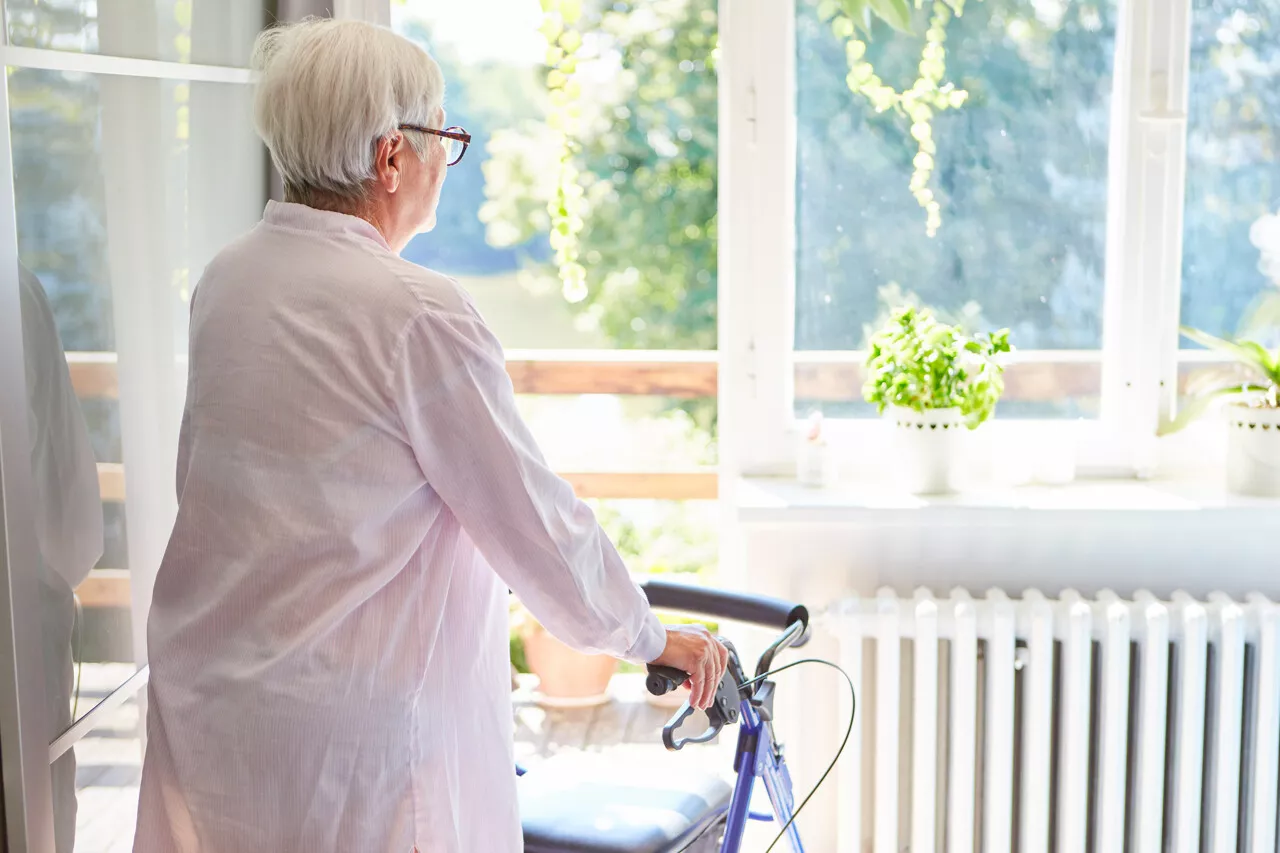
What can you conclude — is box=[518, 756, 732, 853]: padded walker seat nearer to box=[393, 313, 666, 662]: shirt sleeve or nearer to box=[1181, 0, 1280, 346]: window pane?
box=[393, 313, 666, 662]: shirt sleeve

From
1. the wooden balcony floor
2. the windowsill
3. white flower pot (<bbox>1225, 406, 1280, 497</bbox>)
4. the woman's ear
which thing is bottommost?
the wooden balcony floor

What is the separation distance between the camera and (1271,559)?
232 centimetres

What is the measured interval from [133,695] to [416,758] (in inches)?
28.1

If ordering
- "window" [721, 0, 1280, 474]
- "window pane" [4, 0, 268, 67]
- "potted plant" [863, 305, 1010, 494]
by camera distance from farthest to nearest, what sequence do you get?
→ "window" [721, 0, 1280, 474] → "potted plant" [863, 305, 1010, 494] → "window pane" [4, 0, 268, 67]

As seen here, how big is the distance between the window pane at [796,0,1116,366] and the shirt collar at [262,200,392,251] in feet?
4.32

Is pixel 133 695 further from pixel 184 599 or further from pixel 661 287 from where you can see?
pixel 661 287

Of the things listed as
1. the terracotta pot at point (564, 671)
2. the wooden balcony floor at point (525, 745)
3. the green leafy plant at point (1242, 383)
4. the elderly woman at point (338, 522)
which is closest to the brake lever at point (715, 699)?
the elderly woman at point (338, 522)

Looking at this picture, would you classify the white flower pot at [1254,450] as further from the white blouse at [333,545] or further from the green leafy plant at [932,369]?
the white blouse at [333,545]

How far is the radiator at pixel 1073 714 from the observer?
7.03 ft

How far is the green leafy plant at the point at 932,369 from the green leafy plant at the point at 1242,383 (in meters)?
0.35

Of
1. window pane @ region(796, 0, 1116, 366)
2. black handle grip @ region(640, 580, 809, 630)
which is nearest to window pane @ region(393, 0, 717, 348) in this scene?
window pane @ region(796, 0, 1116, 366)

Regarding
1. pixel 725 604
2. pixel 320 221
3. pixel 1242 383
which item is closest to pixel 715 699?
pixel 725 604

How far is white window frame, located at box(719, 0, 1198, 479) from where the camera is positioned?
2.35 metres

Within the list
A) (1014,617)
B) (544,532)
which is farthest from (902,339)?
(544,532)
